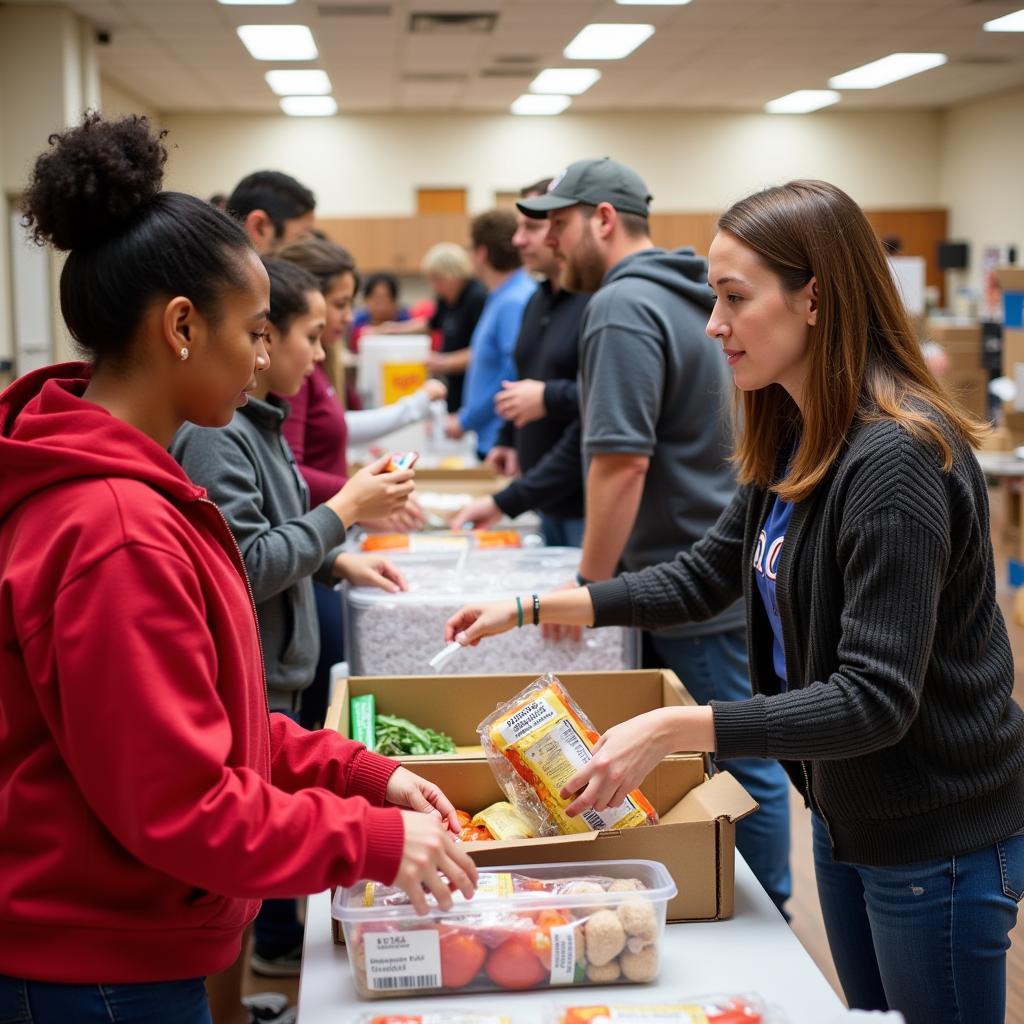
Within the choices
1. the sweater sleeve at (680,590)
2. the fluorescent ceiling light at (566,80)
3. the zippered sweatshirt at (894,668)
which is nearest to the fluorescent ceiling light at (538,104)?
the fluorescent ceiling light at (566,80)

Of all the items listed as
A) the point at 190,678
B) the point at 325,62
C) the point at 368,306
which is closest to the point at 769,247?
the point at 190,678

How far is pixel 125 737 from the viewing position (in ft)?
3.06

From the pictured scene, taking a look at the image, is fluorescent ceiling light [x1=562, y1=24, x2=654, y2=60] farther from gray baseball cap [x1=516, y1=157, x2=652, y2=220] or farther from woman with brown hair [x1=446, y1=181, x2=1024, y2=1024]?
woman with brown hair [x1=446, y1=181, x2=1024, y2=1024]

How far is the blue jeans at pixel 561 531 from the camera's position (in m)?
3.17

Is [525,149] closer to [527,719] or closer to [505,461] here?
[505,461]

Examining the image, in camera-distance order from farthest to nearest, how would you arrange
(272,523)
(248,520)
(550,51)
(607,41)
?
(550,51), (607,41), (272,523), (248,520)

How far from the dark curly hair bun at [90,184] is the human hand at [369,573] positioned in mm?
1205

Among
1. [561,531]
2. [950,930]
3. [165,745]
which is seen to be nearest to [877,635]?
[950,930]

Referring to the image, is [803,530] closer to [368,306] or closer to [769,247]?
[769,247]

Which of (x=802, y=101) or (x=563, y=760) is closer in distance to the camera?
(x=563, y=760)

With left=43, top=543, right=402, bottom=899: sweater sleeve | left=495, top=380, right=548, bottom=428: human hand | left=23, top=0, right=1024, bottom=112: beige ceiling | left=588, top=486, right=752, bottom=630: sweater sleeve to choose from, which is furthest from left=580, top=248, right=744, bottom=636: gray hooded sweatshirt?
left=23, top=0, right=1024, bottom=112: beige ceiling

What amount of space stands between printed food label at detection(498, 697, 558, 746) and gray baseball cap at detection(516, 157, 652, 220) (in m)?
1.44

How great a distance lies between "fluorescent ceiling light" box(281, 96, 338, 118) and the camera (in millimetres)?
11695

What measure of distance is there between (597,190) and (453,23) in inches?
246
